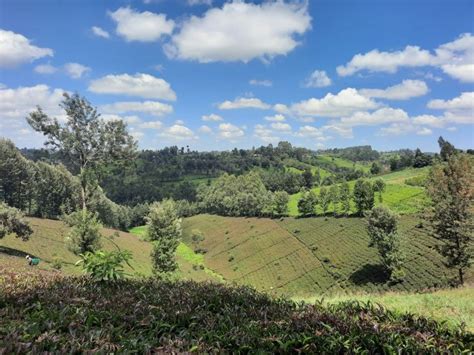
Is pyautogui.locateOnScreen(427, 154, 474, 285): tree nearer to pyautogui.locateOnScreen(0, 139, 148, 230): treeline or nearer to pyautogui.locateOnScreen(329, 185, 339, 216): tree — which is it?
pyautogui.locateOnScreen(0, 139, 148, 230): treeline

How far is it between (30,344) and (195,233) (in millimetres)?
92796

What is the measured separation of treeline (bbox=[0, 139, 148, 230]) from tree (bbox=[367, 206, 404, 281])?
4924 cm

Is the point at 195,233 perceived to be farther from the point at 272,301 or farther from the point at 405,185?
the point at 272,301

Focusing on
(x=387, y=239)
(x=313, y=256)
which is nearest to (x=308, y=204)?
(x=313, y=256)

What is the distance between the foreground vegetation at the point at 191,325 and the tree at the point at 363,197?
79932 millimetres

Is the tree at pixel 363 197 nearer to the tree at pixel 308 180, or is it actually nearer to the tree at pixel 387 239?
the tree at pixel 387 239

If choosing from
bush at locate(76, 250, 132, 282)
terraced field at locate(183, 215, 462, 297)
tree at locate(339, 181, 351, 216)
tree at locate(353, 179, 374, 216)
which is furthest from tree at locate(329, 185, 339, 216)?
bush at locate(76, 250, 132, 282)

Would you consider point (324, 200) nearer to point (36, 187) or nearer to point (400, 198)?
point (400, 198)

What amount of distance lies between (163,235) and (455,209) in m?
22.8

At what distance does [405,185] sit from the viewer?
97.9m

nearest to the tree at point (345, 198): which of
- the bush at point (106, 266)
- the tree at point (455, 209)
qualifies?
the tree at point (455, 209)

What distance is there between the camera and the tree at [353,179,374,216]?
80562mm

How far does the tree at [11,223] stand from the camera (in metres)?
30.6

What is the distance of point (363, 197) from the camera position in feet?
267
